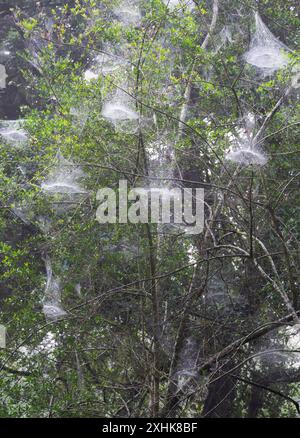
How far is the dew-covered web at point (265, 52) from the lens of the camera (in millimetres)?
5926

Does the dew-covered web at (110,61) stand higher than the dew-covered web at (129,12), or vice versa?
the dew-covered web at (129,12)

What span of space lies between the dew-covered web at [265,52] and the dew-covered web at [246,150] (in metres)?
0.64

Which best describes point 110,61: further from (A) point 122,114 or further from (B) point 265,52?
(B) point 265,52

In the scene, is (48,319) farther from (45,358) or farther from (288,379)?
(288,379)

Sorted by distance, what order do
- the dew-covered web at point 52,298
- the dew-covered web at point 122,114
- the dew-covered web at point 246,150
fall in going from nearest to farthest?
the dew-covered web at point 246,150, the dew-covered web at point 122,114, the dew-covered web at point 52,298

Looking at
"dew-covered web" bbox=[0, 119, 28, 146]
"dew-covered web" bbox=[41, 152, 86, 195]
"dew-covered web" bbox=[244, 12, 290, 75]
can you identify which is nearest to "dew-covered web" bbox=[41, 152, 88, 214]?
"dew-covered web" bbox=[41, 152, 86, 195]

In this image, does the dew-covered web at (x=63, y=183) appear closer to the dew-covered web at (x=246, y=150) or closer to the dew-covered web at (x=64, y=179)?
the dew-covered web at (x=64, y=179)

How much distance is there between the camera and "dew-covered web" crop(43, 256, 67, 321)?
555 cm

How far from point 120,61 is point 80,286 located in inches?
87.2

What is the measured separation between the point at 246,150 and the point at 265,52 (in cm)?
176

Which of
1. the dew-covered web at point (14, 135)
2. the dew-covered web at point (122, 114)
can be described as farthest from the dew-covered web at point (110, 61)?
the dew-covered web at point (14, 135)
